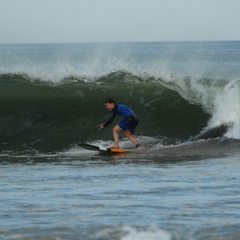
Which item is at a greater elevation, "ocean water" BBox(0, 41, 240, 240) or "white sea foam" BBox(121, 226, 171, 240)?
"ocean water" BBox(0, 41, 240, 240)

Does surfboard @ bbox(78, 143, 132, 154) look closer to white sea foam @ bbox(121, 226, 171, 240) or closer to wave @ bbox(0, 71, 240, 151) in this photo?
wave @ bbox(0, 71, 240, 151)

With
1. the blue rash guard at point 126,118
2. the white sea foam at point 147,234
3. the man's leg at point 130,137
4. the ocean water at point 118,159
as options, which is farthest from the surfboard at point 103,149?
the white sea foam at point 147,234

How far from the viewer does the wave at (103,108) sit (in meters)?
20.2

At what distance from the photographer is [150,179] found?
1216 centimetres

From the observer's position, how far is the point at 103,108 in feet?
77.2

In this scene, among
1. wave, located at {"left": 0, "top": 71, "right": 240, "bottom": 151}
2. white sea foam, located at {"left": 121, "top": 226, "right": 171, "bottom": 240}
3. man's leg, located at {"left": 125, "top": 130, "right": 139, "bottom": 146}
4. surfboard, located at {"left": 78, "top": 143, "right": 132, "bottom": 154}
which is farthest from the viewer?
wave, located at {"left": 0, "top": 71, "right": 240, "bottom": 151}

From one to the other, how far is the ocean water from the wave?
33 millimetres

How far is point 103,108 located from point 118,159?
8.00m

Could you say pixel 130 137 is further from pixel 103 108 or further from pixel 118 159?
pixel 103 108

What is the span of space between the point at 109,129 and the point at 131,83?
22.9 feet

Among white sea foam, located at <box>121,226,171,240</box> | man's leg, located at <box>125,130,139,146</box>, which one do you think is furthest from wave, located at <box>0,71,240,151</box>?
white sea foam, located at <box>121,226,171,240</box>

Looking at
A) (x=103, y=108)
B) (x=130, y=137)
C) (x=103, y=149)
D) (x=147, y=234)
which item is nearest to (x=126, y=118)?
(x=130, y=137)

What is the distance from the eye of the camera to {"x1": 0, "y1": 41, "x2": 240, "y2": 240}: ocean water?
8.61m

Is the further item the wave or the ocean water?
the wave
